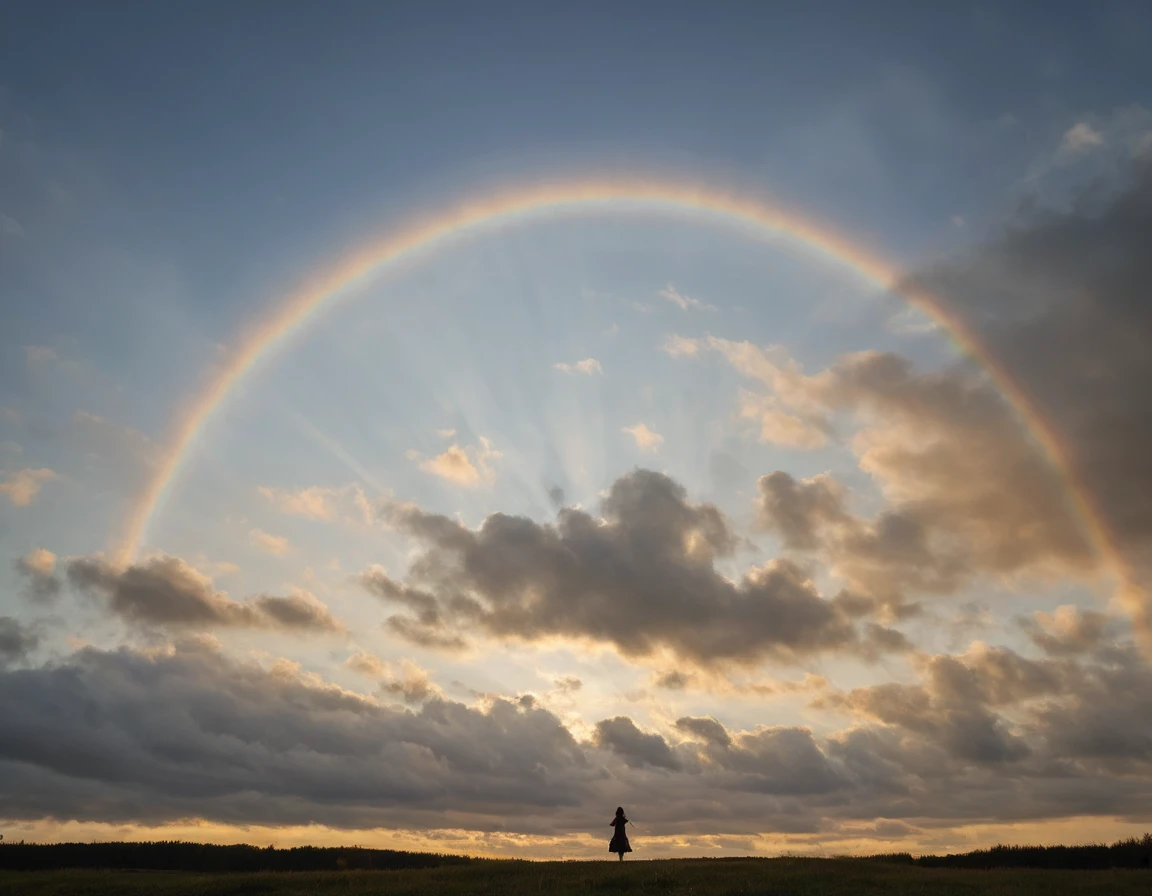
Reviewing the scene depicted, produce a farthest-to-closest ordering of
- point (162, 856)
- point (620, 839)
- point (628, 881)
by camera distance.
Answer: point (162, 856), point (620, 839), point (628, 881)

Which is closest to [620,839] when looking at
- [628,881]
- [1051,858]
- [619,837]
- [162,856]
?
[619,837]

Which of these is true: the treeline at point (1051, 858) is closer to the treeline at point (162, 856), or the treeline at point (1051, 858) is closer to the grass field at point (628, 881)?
the grass field at point (628, 881)

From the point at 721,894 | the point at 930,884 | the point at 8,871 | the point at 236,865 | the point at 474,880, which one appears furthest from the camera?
the point at 236,865

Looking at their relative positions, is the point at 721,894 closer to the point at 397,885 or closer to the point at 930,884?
the point at 930,884

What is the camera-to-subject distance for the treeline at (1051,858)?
62781 mm

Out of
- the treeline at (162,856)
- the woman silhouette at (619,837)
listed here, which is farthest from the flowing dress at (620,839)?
the treeline at (162,856)

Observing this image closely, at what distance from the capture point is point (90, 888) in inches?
1970

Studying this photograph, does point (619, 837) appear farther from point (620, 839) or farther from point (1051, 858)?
point (1051, 858)

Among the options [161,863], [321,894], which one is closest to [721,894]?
[321,894]

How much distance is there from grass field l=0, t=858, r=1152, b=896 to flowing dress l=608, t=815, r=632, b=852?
1.52 metres

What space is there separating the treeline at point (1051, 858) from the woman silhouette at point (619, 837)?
18.5m

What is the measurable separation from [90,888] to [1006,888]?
52.2m

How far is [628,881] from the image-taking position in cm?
4656

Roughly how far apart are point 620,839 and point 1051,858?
39376 millimetres
